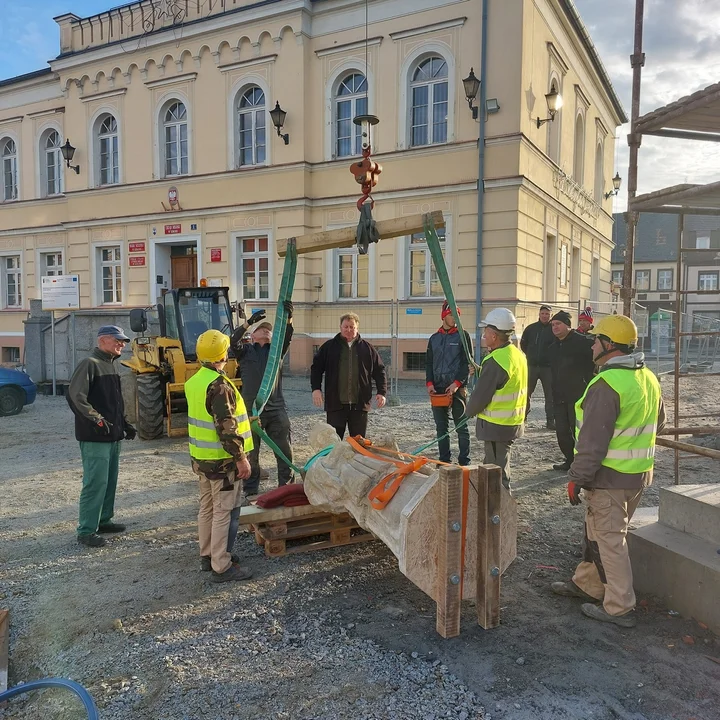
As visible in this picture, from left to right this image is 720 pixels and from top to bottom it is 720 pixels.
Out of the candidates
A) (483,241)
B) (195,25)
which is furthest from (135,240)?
(483,241)

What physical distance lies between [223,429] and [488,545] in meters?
1.90

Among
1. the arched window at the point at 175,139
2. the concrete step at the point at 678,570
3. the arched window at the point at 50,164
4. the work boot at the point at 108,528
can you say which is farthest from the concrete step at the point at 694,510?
the arched window at the point at 50,164

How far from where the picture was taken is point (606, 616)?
3537 mm

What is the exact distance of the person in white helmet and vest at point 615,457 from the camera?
135 inches

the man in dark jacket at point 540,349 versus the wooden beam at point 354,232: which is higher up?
the wooden beam at point 354,232

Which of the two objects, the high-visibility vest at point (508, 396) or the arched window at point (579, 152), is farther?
the arched window at point (579, 152)

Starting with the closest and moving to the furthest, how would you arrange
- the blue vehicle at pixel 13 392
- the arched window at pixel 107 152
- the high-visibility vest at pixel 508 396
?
the high-visibility vest at pixel 508 396 → the blue vehicle at pixel 13 392 → the arched window at pixel 107 152

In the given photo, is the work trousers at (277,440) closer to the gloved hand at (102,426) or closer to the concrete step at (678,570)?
the gloved hand at (102,426)

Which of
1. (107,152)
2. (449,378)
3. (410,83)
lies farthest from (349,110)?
(449,378)

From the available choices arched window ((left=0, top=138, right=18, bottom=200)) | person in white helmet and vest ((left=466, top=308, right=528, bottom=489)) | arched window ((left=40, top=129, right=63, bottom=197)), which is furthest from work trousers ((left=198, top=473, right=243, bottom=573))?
arched window ((left=0, top=138, right=18, bottom=200))

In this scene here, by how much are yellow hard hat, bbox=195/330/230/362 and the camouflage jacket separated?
0.18 metres

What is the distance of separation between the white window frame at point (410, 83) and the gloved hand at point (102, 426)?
1140 centimetres

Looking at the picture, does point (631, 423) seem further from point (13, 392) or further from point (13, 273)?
point (13, 273)

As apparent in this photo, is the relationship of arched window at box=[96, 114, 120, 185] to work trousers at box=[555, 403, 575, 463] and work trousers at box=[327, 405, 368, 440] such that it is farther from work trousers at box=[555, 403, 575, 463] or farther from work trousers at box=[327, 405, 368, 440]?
work trousers at box=[555, 403, 575, 463]
